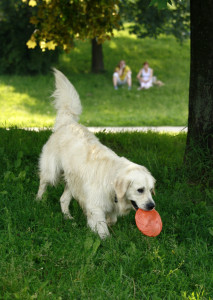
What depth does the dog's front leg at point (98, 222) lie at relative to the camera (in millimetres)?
3936

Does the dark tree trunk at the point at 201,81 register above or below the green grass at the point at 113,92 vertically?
above

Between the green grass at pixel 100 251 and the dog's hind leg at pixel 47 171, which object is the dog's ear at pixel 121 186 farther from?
the dog's hind leg at pixel 47 171

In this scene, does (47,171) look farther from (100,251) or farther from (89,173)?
(100,251)

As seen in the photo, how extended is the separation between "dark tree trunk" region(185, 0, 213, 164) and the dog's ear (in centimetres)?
198

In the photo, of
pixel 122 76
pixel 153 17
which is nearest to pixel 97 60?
pixel 122 76

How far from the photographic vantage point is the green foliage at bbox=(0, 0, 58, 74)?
18578mm

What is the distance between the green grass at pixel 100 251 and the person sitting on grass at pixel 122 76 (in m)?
13.0

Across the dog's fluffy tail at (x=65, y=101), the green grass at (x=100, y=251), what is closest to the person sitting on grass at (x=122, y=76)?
the dog's fluffy tail at (x=65, y=101)

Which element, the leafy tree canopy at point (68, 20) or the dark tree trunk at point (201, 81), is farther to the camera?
the leafy tree canopy at point (68, 20)

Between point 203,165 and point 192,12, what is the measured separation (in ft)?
6.70

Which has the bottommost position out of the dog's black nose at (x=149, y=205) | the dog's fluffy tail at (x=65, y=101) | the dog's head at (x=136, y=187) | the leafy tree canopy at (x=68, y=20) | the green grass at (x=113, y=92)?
the green grass at (x=113, y=92)

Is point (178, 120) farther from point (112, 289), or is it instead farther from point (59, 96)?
point (112, 289)

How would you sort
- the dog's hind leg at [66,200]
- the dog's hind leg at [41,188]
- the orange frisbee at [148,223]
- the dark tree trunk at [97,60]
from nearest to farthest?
Result: the orange frisbee at [148,223] → the dog's hind leg at [66,200] → the dog's hind leg at [41,188] → the dark tree trunk at [97,60]

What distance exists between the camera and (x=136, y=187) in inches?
145
